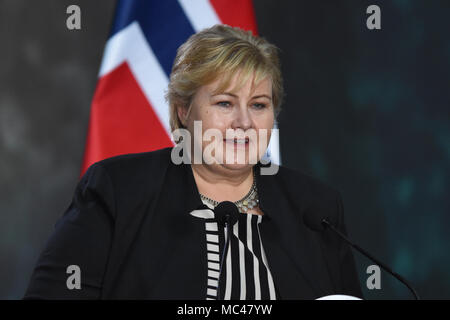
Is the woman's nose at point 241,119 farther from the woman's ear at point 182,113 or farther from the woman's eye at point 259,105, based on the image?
the woman's ear at point 182,113

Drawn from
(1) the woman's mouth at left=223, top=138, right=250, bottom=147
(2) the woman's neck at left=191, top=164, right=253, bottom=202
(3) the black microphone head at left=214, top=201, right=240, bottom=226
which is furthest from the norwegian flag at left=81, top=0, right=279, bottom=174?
(3) the black microphone head at left=214, top=201, right=240, bottom=226

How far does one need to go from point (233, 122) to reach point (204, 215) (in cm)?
28

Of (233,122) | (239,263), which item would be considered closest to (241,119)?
(233,122)

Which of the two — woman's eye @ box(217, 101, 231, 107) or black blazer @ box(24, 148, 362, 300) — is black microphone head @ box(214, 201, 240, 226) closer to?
black blazer @ box(24, 148, 362, 300)

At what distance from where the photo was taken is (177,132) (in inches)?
71.3

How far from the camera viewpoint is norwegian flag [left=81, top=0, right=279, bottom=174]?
2309mm

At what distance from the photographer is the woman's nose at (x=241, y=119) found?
161 centimetres

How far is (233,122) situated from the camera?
162 centimetres

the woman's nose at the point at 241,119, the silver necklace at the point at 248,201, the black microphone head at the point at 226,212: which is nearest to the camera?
the black microphone head at the point at 226,212

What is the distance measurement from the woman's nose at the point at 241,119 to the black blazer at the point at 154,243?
21 cm

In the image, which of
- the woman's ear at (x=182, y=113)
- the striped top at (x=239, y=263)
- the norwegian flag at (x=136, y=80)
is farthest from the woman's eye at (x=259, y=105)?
the norwegian flag at (x=136, y=80)

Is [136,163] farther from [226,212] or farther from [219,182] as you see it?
[226,212]

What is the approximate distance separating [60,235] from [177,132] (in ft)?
1.68
